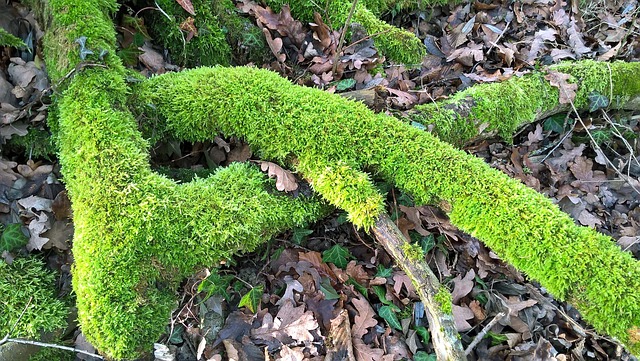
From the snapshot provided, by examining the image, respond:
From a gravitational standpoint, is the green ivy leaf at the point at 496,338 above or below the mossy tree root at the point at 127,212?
below

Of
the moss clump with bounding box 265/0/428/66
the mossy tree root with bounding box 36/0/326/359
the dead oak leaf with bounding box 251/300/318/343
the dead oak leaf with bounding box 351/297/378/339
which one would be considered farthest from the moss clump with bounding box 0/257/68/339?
the moss clump with bounding box 265/0/428/66

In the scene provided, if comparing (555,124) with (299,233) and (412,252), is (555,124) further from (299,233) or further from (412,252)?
(299,233)

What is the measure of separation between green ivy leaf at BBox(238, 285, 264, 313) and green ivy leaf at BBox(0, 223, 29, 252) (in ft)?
4.75

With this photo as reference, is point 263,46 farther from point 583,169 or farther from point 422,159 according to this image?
point 583,169

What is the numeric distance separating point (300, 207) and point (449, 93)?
2.13 meters

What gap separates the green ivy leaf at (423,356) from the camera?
2661 mm

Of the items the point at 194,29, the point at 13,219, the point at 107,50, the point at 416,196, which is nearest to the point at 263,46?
the point at 194,29

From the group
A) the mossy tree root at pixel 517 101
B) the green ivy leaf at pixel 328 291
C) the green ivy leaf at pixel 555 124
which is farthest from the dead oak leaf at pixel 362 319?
the green ivy leaf at pixel 555 124

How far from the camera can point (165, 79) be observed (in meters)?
3.06

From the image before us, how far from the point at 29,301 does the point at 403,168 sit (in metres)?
2.40

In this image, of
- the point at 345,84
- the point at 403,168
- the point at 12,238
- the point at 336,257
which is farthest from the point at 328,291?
the point at 12,238

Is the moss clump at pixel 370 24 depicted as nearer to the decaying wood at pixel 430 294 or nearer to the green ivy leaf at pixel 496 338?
the decaying wood at pixel 430 294

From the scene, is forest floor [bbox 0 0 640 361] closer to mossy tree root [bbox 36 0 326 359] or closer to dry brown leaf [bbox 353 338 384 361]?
dry brown leaf [bbox 353 338 384 361]

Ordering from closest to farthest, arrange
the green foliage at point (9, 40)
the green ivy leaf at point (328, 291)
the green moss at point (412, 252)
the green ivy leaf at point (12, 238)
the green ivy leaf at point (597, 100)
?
the green moss at point (412, 252) < the green ivy leaf at point (12, 238) < the green ivy leaf at point (328, 291) < the green foliage at point (9, 40) < the green ivy leaf at point (597, 100)
